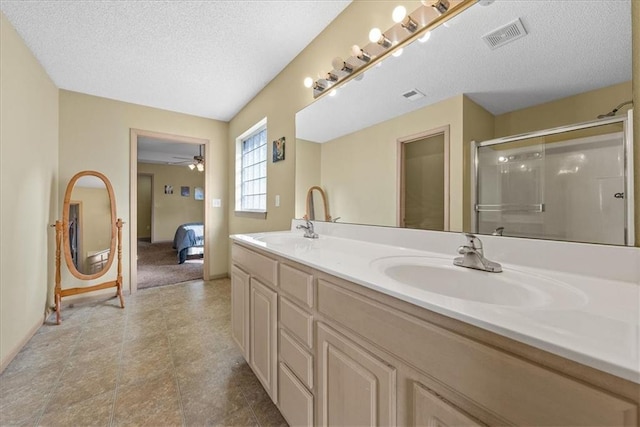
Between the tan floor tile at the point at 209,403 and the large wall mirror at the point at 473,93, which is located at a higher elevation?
the large wall mirror at the point at 473,93

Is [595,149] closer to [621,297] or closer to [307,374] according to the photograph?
[621,297]

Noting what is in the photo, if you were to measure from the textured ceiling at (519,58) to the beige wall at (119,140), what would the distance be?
2.96 m

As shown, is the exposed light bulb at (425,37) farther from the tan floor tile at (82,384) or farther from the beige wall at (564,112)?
the tan floor tile at (82,384)

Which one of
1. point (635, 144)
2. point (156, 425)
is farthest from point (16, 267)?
point (635, 144)

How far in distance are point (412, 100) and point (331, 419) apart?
1413 millimetres

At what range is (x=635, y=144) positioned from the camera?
0.74 m

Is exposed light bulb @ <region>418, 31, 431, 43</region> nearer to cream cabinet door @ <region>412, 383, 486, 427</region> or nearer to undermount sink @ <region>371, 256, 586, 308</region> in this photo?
undermount sink @ <region>371, 256, 586, 308</region>

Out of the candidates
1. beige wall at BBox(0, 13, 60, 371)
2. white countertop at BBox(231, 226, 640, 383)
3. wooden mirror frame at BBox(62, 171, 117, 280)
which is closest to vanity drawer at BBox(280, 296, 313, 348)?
white countertop at BBox(231, 226, 640, 383)

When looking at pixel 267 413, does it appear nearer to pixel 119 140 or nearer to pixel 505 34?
pixel 505 34

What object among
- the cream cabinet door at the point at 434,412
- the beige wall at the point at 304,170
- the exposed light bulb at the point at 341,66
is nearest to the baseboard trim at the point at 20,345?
the beige wall at the point at 304,170

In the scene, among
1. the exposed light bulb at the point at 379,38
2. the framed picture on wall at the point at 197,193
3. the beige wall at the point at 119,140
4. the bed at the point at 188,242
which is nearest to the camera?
the exposed light bulb at the point at 379,38

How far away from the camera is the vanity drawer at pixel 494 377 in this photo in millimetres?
376

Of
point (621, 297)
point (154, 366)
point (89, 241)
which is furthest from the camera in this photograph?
point (89, 241)

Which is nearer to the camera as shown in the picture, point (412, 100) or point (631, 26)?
point (631, 26)
